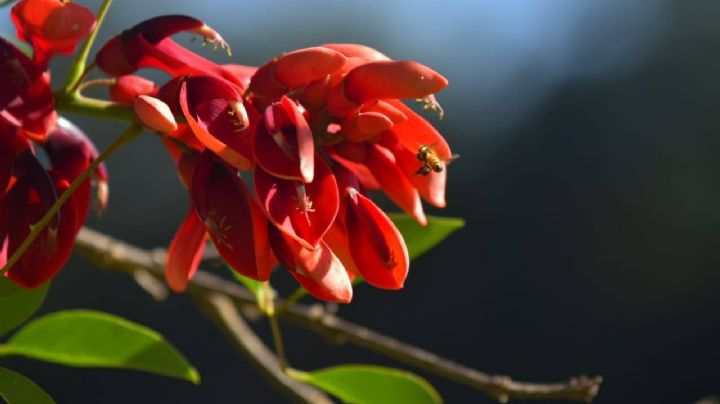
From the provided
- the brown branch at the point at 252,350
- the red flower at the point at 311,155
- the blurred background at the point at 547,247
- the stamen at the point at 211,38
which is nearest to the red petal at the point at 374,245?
the red flower at the point at 311,155

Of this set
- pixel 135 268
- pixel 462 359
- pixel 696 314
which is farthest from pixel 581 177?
pixel 135 268

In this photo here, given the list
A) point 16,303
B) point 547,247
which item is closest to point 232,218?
point 16,303

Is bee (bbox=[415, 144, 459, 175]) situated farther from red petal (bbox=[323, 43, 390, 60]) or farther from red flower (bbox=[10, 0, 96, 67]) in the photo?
red flower (bbox=[10, 0, 96, 67])

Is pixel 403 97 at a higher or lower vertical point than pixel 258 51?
higher

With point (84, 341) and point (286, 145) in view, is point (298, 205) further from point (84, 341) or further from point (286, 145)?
point (84, 341)

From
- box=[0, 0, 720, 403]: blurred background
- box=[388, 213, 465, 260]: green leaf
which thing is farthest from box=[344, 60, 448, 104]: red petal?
box=[0, 0, 720, 403]: blurred background

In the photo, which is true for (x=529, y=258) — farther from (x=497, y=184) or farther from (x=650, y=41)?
(x=650, y=41)
